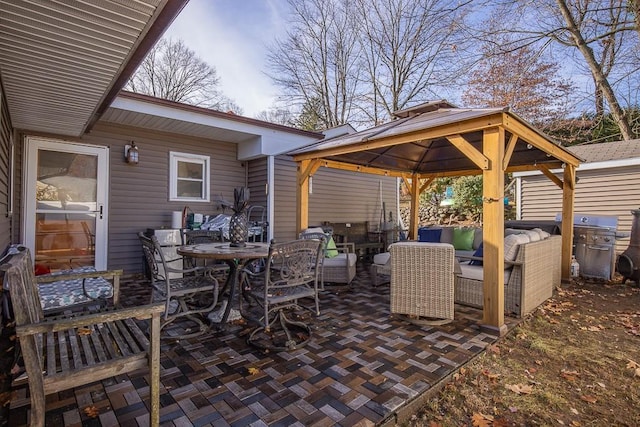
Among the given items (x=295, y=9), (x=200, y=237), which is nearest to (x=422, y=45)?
(x=295, y=9)

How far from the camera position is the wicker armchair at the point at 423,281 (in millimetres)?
3336

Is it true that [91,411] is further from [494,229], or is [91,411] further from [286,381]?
[494,229]

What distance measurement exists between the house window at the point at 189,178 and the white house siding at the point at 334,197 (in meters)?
1.42

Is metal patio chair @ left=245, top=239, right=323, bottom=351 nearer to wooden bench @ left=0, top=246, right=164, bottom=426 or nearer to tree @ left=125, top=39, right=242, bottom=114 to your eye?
wooden bench @ left=0, top=246, right=164, bottom=426

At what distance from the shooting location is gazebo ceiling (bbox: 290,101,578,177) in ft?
11.6

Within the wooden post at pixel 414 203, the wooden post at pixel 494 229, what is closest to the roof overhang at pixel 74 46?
the wooden post at pixel 494 229

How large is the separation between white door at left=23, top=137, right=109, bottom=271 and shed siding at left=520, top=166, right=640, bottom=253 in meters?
9.66

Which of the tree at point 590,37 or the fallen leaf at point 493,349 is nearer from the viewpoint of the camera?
the fallen leaf at point 493,349

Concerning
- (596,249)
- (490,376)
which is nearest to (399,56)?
(596,249)

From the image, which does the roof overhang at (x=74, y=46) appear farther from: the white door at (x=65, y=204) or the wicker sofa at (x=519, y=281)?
the wicker sofa at (x=519, y=281)

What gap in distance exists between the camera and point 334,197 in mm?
8305

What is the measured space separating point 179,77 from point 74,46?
15459mm

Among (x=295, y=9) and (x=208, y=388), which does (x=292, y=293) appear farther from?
(x=295, y=9)

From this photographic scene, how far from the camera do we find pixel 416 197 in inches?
308
